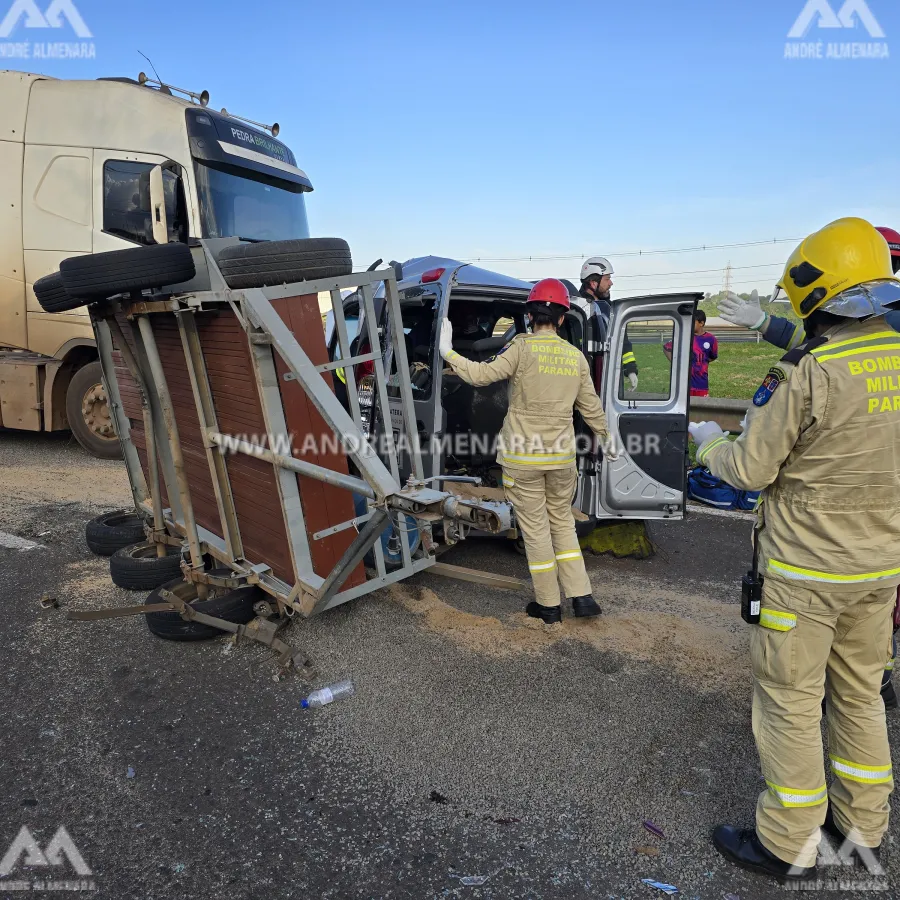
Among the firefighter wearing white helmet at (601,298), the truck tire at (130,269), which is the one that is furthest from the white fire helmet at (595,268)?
the truck tire at (130,269)

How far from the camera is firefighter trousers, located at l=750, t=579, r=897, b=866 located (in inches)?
78.0

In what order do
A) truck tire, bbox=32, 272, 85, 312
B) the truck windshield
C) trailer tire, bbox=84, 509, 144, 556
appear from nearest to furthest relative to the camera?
truck tire, bbox=32, 272, 85, 312 → trailer tire, bbox=84, 509, 144, 556 → the truck windshield

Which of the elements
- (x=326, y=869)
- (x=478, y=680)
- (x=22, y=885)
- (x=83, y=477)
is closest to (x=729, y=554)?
(x=478, y=680)

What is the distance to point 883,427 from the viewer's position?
1.88 meters

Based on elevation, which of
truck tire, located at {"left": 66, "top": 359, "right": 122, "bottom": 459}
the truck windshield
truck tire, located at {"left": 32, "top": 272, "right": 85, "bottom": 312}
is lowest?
truck tire, located at {"left": 66, "top": 359, "right": 122, "bottom": 459}

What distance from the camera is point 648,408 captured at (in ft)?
14.5

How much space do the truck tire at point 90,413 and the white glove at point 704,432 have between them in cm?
685

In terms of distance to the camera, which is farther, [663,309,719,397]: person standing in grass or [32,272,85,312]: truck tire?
[663,309,719,397]: person standing in grass

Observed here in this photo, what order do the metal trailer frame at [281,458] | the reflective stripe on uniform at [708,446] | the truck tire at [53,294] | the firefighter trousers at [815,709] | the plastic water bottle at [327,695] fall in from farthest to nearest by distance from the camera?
the truck tire at [53,294], the plastic water bottle at [327,695], the metal trailer frame at [281,458], the reflective stripe on uniform at [708,446], the firefighter trousers at [815,709]

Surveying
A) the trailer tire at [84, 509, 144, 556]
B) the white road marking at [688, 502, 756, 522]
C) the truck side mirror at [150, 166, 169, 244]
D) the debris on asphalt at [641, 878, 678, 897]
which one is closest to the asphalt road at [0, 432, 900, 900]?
the debris on asphalt at [641, 878, 678, 897]

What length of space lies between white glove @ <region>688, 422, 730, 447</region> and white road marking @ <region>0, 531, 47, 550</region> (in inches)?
189

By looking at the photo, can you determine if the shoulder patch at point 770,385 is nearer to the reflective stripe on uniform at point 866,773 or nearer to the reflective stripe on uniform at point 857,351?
the reflective stripe on uniform at point 857,351

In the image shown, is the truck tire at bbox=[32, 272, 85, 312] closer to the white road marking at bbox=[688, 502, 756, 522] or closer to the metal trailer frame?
the metal trailer frame

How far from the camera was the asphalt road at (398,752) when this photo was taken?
6.93 feet
